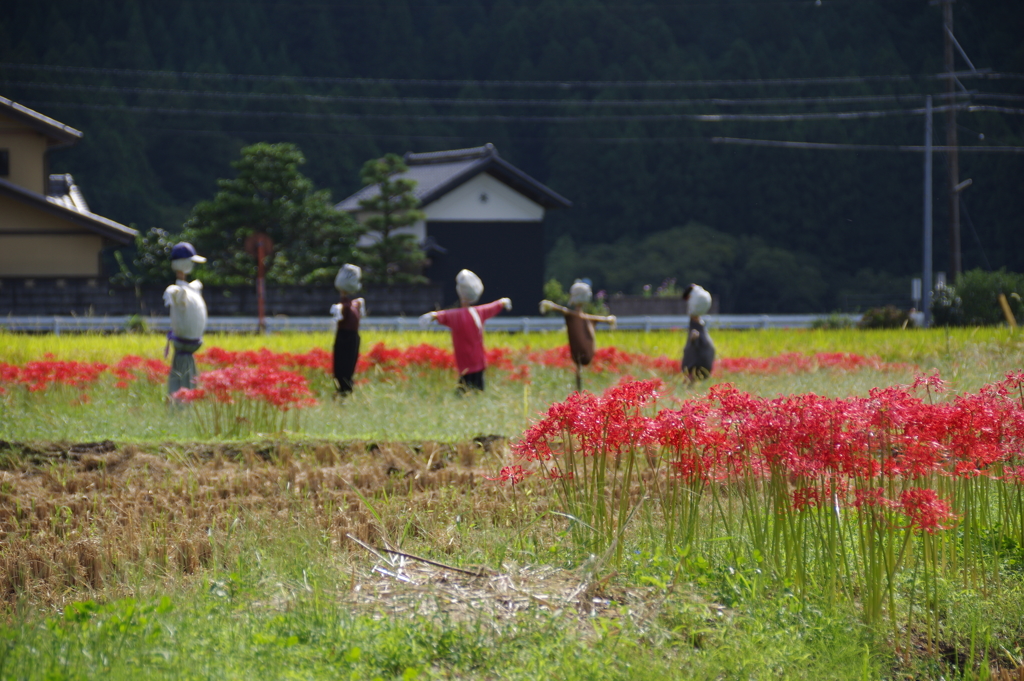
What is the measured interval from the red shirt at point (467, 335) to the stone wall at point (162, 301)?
12478 millimetres

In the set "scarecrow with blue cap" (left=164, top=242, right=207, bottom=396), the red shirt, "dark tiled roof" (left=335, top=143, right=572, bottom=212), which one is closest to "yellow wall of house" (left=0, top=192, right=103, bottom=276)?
"dark tiled roof" (left=335, top=143, right=572, bottom=212)

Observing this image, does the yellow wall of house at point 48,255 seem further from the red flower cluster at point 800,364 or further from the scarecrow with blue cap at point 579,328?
the red flower cluster at point 800,364

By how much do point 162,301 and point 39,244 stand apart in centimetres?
373

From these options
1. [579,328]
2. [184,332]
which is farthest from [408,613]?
[579,328]

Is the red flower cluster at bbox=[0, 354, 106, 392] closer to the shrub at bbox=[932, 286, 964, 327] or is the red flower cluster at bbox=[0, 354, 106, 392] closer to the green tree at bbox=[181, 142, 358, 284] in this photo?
the green tree at bbox=[181, 142, 358, 284]

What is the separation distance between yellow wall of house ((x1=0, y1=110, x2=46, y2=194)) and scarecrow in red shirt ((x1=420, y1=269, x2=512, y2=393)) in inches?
675

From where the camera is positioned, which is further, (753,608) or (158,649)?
(753,608)

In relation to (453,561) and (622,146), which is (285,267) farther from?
(453,561)

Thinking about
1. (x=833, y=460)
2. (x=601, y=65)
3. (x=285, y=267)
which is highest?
(x=601, y=65)

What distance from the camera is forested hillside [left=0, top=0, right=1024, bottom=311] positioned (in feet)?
120

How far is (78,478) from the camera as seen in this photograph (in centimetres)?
593

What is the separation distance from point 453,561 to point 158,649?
4.87 feet

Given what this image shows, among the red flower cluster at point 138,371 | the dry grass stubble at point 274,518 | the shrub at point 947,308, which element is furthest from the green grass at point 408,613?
the shrub at point 947,308

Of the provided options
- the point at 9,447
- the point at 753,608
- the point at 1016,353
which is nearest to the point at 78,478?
the point at 9,447
